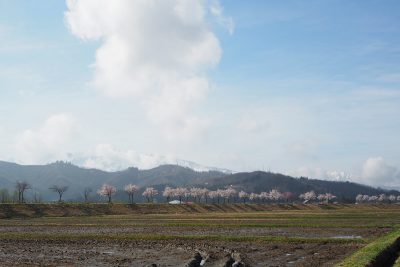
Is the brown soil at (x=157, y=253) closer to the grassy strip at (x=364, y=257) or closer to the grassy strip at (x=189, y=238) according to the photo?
Result: the grassy strip at (x=364, y=257)

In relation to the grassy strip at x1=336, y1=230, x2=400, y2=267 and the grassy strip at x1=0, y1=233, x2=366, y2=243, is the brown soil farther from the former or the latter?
the grassy strip at x1=0, y1=233, x2=366, y2=243

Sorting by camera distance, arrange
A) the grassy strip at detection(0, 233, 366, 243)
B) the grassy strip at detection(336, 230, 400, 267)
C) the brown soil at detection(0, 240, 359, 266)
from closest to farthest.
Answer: the grassy strip at detection(336, 230, 400, 267) → the brown soil at detection(0, 240, 359, 266) → the grassy strip at detection(0, 233, 366, 243)

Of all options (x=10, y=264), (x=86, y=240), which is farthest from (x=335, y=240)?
(x=10, y=264)

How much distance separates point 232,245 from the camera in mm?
40906

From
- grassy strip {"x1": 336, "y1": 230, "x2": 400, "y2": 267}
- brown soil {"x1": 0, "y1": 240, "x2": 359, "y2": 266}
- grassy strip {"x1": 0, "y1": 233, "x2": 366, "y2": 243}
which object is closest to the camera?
grassy strip {"x1": 336, "y1": 230, "x2": 400, "y2": 267}

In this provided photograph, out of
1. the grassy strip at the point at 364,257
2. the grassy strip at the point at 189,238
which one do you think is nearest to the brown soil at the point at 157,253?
the grassy strip at the point at 364,257

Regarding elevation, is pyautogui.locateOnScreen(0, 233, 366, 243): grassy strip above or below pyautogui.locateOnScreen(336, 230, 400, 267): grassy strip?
below

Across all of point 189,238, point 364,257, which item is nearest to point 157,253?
point 189,238

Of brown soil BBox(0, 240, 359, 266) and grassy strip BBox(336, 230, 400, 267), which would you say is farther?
brown soil BBox(0, 240, 359, 266)

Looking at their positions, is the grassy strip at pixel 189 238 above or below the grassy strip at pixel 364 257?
below

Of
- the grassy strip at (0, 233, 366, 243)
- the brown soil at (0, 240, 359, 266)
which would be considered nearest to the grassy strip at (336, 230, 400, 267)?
the brown soil at (0, 240, 359, 266)

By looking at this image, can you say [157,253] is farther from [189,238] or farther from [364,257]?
[364,257]

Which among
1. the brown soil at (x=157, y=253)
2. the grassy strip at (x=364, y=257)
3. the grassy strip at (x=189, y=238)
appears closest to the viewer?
the grassy strip at (x=364, y=257)

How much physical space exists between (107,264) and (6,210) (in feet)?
299
